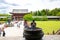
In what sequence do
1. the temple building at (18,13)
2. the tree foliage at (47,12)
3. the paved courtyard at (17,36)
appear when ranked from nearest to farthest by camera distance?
1. the paved courtyard at (17,36)
2. the tree foliage at (47,12)
3. the temple building at (18,13)

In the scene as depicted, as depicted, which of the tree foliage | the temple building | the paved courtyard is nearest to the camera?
the paved courtyard

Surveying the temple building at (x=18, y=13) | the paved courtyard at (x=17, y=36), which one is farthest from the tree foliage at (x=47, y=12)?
the paved courtyard at (x=17, y=36)

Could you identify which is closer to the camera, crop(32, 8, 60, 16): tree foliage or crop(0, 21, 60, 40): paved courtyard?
crop(0, 21, 60, 40): paved courtyard

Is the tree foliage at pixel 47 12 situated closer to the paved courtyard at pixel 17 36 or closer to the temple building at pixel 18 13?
the temple building at pixel 18 13

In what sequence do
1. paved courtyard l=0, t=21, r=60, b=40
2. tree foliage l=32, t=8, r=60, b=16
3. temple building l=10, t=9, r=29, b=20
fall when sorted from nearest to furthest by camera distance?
paved courtyard l=0, t=21, r=60, b=40 → tree foliage l=32, t=8, r=60, b=16 → temple building l=10, t=9, r=29, b=20

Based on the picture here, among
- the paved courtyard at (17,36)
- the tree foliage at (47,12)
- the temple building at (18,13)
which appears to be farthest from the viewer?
the temple building at (18,13)

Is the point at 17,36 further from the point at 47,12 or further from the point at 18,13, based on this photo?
the point at 18,13

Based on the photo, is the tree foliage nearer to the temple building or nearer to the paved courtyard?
the temple building

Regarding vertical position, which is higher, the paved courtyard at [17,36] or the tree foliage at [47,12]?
the tree foliage at [47,12]

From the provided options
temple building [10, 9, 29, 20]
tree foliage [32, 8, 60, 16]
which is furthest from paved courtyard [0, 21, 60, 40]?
temple building [10, 9, 29, 20]

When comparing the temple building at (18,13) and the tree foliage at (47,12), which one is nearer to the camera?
the tree foliage at (47,12)

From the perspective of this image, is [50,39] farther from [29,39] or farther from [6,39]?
[6,39]

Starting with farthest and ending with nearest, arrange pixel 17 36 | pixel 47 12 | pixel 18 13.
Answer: pixel 18 13 → pixel 47 12 → pixel 17 36

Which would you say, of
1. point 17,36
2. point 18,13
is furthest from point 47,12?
point 17,36
